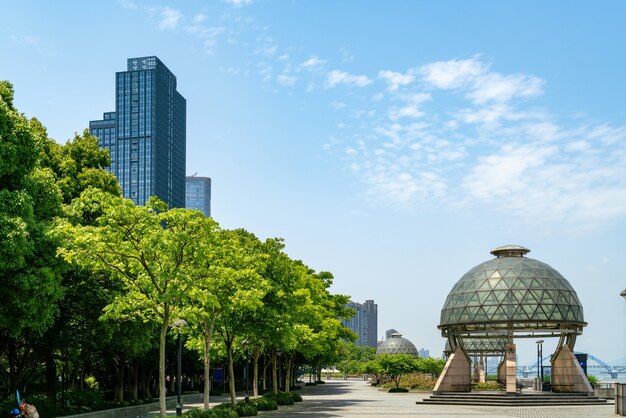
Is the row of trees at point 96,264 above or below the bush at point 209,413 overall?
above

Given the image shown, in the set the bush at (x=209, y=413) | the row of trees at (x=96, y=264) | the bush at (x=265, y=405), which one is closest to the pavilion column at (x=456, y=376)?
the bush at (x=265, y=405)

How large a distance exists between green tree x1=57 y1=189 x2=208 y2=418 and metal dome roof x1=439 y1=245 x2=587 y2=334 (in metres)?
29.1

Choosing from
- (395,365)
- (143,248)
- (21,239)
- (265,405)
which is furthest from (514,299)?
(21,239)

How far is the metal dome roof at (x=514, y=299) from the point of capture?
46.5 m

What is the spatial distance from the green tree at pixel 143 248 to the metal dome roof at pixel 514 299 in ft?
95.6

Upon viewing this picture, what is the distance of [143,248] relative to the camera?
2188 centimetres

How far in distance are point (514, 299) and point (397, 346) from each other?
255ft

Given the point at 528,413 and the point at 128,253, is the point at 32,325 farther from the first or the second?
the point at 528,413

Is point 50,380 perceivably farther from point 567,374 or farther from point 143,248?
point 567,374

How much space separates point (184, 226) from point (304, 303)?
747 inches

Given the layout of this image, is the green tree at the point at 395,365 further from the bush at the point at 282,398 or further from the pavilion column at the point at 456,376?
the bush at the point at 282,398

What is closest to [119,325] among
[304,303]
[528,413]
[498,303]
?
[304,303]

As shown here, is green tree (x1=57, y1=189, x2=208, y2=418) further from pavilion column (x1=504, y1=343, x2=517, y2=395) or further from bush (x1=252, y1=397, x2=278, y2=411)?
pavilion column (x1=504, y1=343, x2=517, y2=395)

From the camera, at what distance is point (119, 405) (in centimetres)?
3719
